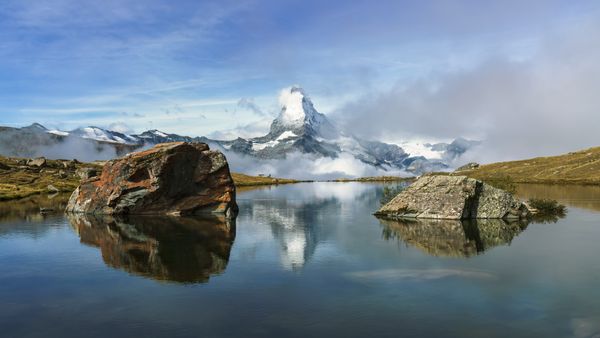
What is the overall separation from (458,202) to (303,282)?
163ft

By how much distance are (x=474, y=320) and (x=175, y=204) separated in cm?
7634

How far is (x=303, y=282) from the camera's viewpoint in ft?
134

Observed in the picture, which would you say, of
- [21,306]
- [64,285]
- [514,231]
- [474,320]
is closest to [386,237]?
[514,231]

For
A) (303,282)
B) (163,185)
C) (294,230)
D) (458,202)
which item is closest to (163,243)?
(294,230)

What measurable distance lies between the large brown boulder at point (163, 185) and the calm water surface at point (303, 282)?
22.3 metres

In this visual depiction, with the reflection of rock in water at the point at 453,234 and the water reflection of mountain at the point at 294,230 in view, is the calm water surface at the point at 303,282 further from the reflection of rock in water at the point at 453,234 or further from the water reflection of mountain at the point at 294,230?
the water reflection of mountain at the point at 294,230

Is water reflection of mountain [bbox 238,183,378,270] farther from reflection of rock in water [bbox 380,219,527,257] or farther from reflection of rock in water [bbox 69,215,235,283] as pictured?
reflection of rock in water [bbox 380,219,527,257]

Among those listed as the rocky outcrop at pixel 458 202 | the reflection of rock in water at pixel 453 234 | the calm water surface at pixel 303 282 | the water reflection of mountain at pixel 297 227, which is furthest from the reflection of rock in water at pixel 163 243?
the rocky outcrop at pixel 458 202

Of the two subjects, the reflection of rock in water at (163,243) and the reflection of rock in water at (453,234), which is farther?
the reflection of rock in water at (453,234)

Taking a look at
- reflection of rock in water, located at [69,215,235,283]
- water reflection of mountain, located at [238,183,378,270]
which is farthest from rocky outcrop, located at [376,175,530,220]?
reflection of rock in water, located at [69,215,235,283]

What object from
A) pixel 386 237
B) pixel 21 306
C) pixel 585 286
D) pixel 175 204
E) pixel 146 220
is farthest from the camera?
pixel 175 204

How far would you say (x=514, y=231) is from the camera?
6931 cm

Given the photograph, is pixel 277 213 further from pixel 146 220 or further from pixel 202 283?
pixel 202 283

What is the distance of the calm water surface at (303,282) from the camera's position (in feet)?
98.6
